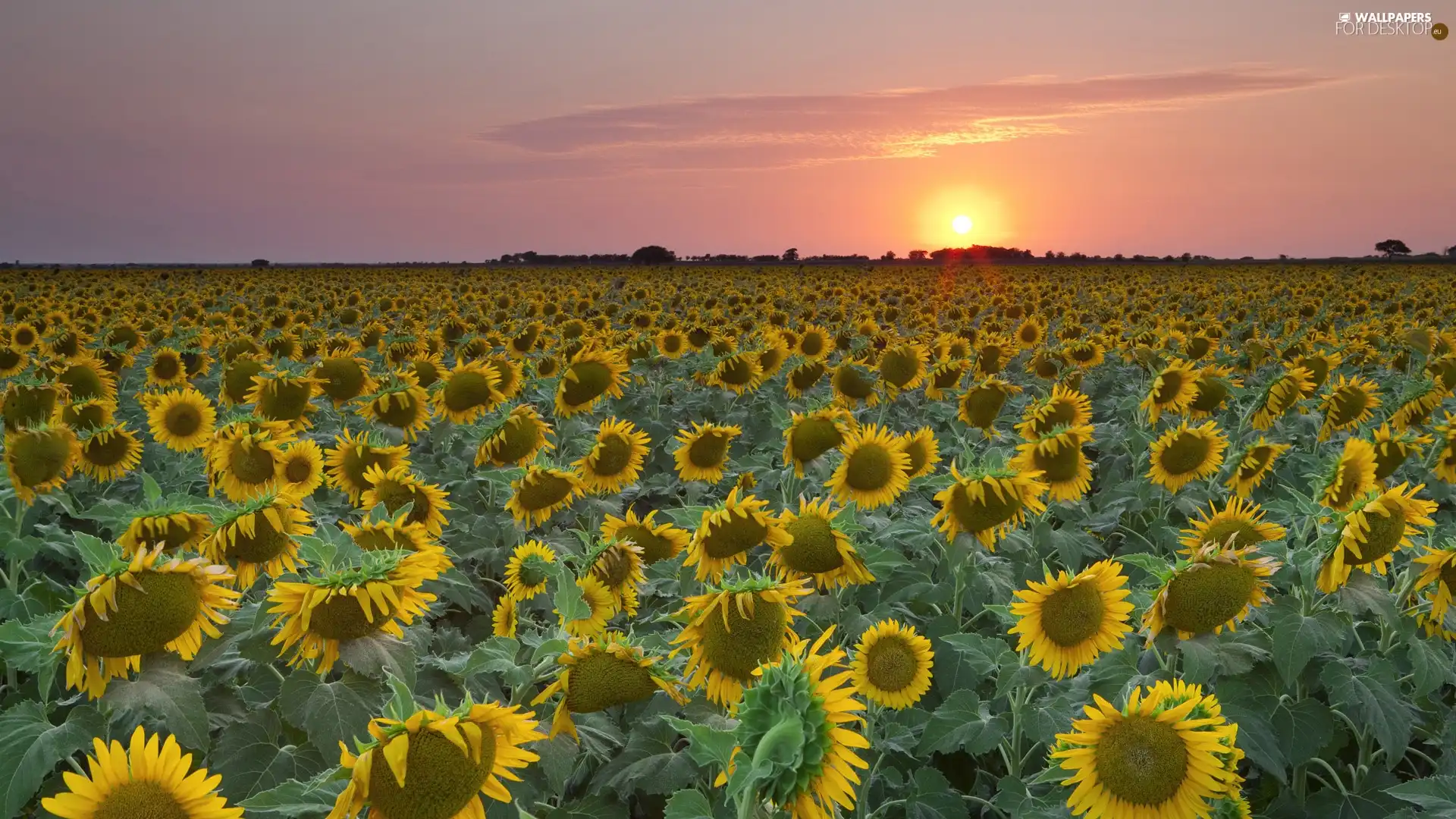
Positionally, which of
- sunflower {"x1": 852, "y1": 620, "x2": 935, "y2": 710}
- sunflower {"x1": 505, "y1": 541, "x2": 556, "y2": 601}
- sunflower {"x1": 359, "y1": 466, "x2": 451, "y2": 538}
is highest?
sunflower {"x1": 359, "y1": 466, "x2": 451, "y2": 538}

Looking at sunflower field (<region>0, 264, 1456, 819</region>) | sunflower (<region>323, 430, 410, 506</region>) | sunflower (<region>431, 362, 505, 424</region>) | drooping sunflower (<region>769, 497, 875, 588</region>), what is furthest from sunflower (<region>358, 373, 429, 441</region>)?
drooping sunflower (<region>769, 497, 875, 588</region>)

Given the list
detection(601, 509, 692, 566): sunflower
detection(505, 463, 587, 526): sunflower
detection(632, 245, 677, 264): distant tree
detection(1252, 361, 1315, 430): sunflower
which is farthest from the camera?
detection(632, 245, 677, 264): distant tree

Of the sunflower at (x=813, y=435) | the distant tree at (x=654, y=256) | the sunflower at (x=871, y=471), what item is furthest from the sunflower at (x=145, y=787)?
the distant tree at (x=654, y=256)

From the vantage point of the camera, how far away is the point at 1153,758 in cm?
235

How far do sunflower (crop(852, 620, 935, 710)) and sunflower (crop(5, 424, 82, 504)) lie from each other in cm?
466

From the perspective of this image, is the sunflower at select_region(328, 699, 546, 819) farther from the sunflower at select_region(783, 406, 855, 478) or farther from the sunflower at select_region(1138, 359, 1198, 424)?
the sunflower at select_region(1138, 359, 1198, 424)

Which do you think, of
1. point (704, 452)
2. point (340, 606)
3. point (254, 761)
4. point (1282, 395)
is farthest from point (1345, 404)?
point (254, 761)

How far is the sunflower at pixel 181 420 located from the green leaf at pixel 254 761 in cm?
516

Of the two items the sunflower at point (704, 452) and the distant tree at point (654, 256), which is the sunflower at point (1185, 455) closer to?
the sunflower at point (704, 452)

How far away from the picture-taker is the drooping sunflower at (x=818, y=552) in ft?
12.1

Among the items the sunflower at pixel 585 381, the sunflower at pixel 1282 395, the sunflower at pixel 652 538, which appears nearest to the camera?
the sunflower at pixel 652 538

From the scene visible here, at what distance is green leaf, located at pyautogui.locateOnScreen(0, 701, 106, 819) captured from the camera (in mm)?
2391

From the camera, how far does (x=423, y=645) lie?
2752 millimetres

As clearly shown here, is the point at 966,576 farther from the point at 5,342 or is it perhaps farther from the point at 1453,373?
the point at 5,342
